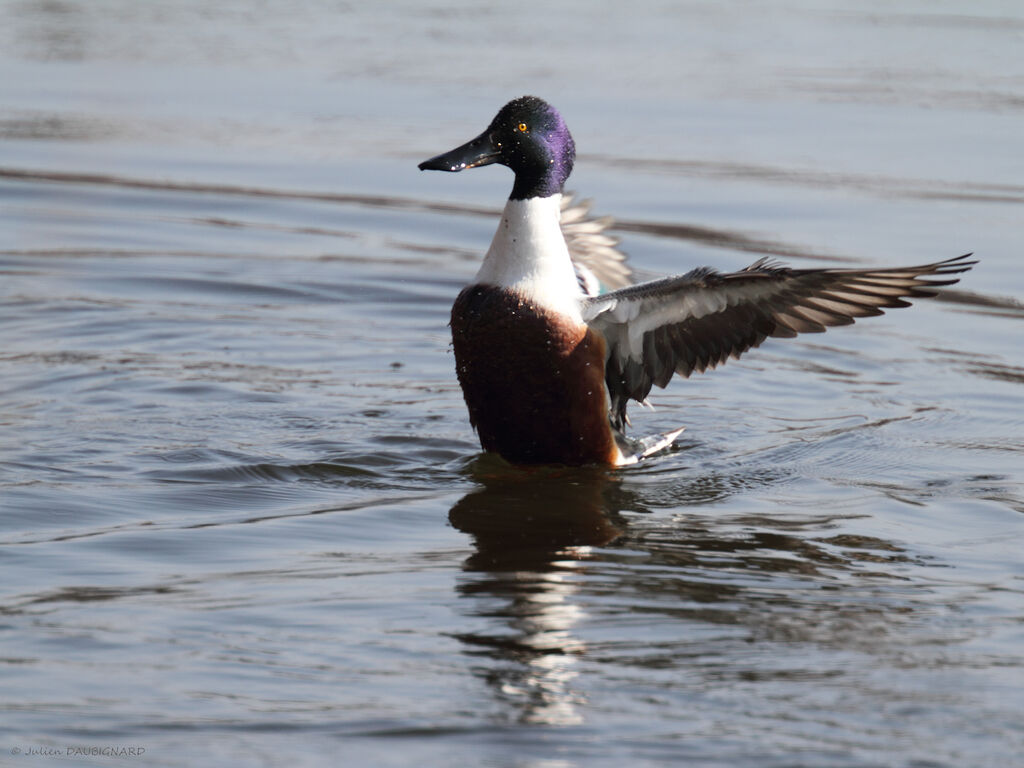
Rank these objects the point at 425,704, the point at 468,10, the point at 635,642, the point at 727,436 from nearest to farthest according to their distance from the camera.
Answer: the point at 425,704, the point at 635,642, the point at 727,436, the point at 468,10

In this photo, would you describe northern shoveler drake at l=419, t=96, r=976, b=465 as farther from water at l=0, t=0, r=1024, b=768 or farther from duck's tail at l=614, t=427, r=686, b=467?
water at l=0, t=0, r=1024, b=768

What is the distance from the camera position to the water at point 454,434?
3.62 metres

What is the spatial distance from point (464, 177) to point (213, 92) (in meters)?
2.34

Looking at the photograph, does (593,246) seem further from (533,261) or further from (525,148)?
(533,261)

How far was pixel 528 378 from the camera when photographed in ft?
18.4

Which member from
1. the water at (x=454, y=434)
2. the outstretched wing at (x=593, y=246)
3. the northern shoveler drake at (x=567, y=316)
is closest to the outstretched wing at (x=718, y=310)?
the northern shoveler drake at (x=567, y=316)

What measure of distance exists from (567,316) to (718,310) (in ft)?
1.81

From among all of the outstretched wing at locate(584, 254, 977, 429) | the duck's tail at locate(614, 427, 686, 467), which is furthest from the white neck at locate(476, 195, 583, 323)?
the duck's tail at locate(614, 427, 686, 467)

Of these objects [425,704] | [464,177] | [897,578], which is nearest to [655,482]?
[897,578]

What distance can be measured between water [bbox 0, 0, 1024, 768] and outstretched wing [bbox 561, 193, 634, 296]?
61cm

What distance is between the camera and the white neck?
5.55 meters

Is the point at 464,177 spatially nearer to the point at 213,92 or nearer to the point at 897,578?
the point at 213,92

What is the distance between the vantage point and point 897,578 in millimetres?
4605

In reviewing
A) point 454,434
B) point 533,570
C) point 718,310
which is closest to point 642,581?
point 533,570
